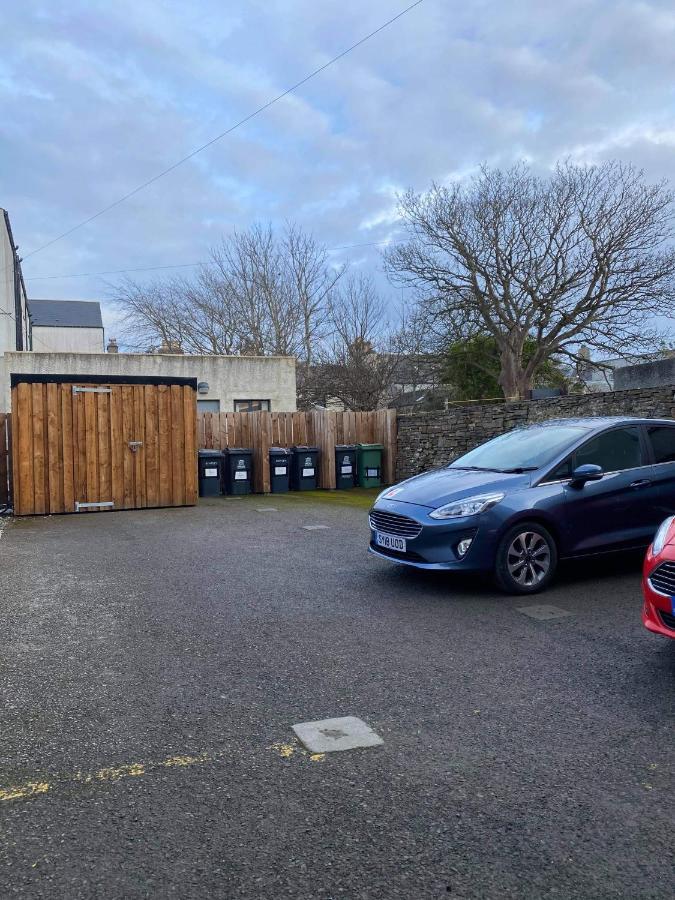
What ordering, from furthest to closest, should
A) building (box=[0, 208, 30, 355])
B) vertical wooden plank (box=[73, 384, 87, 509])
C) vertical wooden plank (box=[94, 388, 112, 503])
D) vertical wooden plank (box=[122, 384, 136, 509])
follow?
building (box=[0, 208, 30, 355]), vertical wooden plank (box=[122, 384, 136, 509]), vertical wooden plank (box=[94, 388, 112, 503]), vertical wooden plank (box=[73, 384, 87, 509])

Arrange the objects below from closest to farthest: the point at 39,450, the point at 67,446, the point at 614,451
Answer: the point at 614,451 < the point at 39,450 < the point at 67,446

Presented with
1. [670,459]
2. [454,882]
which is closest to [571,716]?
[454,882]

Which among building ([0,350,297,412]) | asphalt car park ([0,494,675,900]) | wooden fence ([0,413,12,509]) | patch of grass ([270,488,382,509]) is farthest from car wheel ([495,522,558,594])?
building ([0,350,297,412])

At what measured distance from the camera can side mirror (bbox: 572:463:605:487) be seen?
643 centimetres

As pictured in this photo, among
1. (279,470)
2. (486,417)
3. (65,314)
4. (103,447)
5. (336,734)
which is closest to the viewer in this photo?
(336,734)

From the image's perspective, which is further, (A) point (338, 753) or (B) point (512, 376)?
(B) point (512, 376)

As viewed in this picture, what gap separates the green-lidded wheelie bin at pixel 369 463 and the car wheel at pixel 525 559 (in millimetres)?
11020

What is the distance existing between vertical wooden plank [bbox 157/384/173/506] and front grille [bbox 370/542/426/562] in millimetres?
7423

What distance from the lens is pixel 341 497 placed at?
1550 cm

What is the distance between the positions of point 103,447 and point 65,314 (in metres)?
42.3

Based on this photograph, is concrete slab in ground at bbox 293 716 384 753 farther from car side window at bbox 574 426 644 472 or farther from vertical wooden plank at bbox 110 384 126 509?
vertical wooden plank at bbox 110 384 126 509

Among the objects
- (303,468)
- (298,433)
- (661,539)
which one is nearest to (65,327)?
(298,433)

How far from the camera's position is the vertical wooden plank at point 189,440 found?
1366 centimetres

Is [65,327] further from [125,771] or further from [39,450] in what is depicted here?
[125,771]
